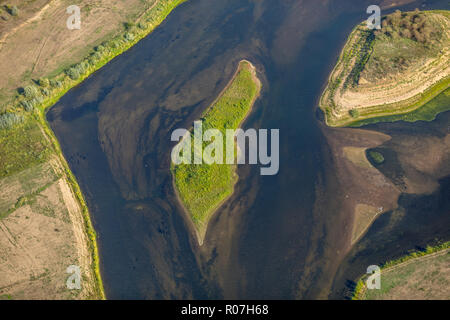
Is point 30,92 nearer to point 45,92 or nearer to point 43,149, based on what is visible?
point 45,92

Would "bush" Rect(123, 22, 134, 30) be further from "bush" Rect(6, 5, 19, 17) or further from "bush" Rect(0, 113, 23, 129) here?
"bush" Rect(0, 113, 23, 129)

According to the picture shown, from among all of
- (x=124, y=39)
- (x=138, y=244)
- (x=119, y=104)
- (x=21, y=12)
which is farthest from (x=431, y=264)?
(x=21, y=12)

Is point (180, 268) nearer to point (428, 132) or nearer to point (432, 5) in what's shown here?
point (428, 132)

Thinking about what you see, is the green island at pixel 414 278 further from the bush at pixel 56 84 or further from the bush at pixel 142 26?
the bush at pixel 142 26

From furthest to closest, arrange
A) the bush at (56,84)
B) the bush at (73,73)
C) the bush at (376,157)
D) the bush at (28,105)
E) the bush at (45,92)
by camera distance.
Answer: the bush at (73,73)
the bush at (56,84)
the bush at (45,92)
the bush at (28,105)
the bush at (376,157)

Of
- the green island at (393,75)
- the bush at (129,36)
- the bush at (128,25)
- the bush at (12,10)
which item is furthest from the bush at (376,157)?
the bush at (12,10)
